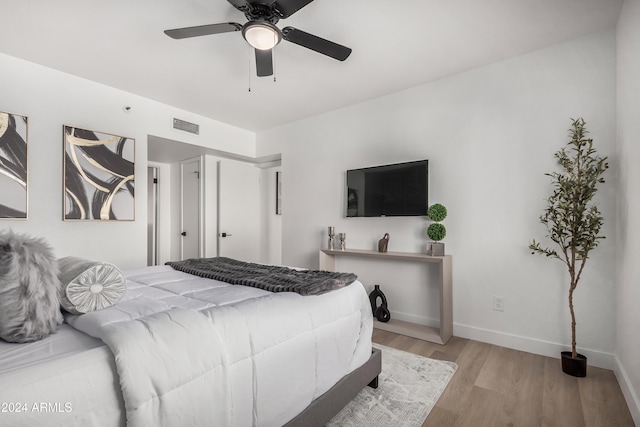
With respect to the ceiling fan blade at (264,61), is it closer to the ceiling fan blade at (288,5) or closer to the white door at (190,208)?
the ceiling fan blade at (288,5)

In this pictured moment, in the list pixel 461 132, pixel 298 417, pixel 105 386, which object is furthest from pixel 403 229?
pixel 105 386

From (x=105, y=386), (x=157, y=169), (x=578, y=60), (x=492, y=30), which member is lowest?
(x=105, y=386)

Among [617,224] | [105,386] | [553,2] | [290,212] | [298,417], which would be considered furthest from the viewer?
[290,212]

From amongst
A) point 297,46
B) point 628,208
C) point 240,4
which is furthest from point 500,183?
point 240,4

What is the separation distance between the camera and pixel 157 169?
5199 mm

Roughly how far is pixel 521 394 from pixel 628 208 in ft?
4.46

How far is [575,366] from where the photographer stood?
2.16 meters

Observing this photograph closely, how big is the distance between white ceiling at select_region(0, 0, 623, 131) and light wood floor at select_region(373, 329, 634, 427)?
2519 millimetres

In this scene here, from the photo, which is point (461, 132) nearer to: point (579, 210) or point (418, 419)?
point (579, 210)

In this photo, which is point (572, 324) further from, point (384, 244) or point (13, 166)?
point (13, 166)

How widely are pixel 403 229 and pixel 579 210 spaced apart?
1483mm

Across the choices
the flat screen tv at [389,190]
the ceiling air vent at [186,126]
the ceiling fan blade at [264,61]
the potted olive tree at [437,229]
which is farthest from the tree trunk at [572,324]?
the ceiling air vent at [186,126]

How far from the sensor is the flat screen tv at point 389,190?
3.09 m

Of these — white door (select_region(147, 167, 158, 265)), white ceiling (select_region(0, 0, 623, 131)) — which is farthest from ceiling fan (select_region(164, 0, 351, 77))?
white door (select_region(147, 167, 158, 265))
